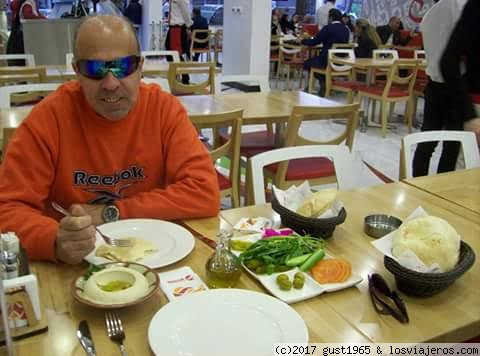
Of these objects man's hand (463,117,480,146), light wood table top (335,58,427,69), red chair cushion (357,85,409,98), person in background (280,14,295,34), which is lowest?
red chair cushion (357,85,409,98)

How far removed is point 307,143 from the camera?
2.89 m

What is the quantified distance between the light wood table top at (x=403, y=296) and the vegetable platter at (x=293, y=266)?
0.09 feet

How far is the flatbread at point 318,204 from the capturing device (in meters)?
1.40

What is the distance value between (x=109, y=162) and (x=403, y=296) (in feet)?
3.31

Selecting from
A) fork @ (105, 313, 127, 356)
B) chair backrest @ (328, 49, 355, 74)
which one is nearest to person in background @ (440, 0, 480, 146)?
fork @ (105, 313, 127, 356)

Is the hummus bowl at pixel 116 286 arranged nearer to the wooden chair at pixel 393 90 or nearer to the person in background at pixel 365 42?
the wooden chair at pixel 393 90

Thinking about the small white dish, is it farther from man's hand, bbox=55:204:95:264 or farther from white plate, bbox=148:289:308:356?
man's hand, bbox=55:204:95:264

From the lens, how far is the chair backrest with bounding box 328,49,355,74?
257 inches

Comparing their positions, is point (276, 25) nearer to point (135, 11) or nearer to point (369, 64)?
point (135, 11)

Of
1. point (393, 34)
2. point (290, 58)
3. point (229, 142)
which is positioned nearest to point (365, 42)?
point (290, 58)

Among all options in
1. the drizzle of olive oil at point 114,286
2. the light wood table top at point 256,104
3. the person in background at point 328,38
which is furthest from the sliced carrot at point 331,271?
the person in background at point 328,38

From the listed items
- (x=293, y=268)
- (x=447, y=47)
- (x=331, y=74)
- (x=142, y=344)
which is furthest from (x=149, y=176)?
(x=331, y=74)

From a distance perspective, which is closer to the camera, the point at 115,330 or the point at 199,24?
the point at 115,330

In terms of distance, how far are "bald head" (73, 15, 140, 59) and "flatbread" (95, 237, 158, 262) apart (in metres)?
0.61
